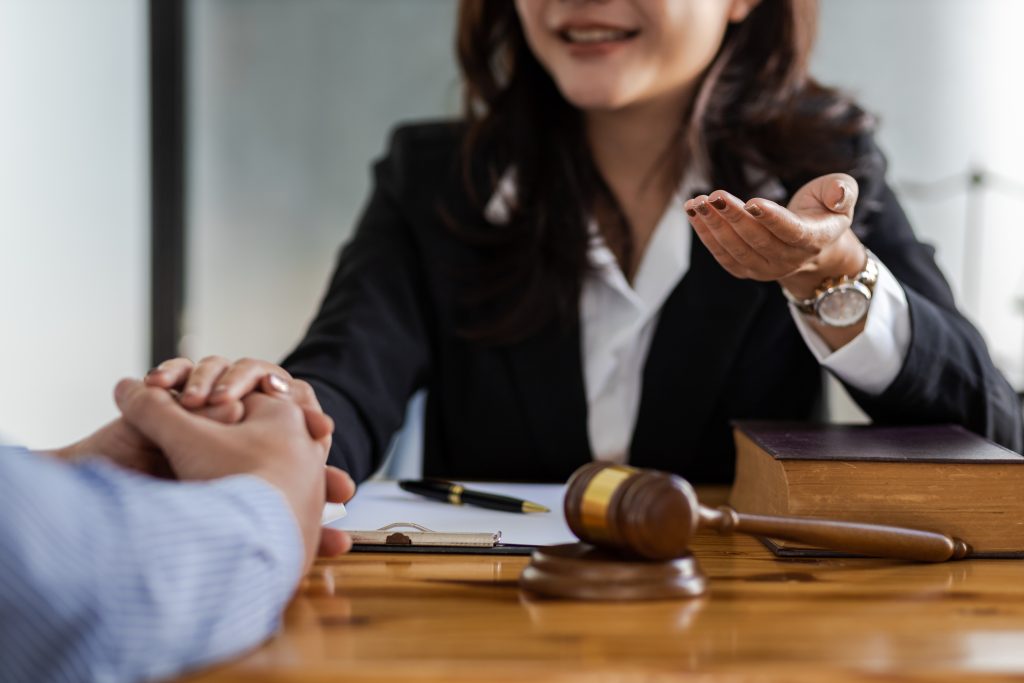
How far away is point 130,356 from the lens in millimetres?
3344

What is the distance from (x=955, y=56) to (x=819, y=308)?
117 inches

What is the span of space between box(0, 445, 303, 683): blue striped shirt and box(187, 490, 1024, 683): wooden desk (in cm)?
3

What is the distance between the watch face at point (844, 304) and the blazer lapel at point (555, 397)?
0.40 m

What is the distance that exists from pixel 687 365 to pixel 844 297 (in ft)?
1.20

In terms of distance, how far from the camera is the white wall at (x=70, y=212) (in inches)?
101

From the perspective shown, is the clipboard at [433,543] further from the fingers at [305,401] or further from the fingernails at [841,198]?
the fingernails at [841,198]

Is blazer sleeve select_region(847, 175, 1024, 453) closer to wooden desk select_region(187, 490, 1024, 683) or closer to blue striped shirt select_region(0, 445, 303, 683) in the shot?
wooden desk select_region(187, 490, 1024, 683)

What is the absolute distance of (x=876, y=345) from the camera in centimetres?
112

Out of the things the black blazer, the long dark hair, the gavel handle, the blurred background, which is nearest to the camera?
the gavel handle

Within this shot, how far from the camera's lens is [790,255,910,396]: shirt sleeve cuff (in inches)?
43.6

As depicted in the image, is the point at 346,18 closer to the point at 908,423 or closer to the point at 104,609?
the point at 908,423

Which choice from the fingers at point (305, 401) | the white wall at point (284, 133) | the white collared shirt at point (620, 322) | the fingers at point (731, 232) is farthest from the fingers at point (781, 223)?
the white wall at point (284, 133)

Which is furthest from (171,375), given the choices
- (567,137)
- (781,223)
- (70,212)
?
(70,212)

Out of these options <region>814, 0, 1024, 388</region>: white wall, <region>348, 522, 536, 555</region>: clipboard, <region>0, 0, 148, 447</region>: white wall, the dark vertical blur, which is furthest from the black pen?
<region>814, 0, 1024, 388</region>: white wall
